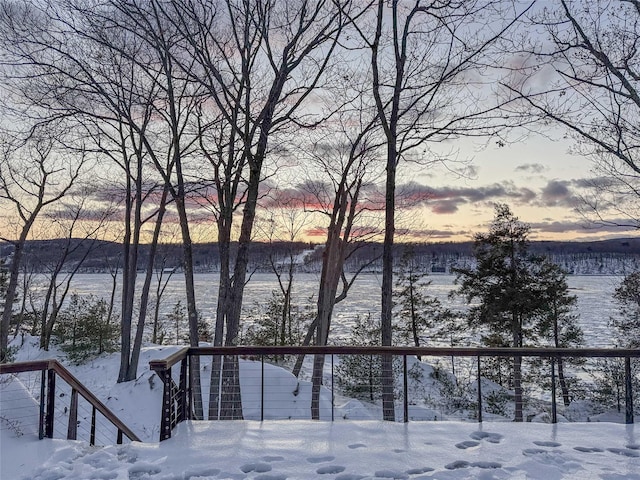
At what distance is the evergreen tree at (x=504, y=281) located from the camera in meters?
16.3

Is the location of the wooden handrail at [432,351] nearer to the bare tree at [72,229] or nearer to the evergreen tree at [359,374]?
the evergreen tree at [359,374]

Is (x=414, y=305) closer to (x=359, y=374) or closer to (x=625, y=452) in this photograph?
(x=359, y=374)

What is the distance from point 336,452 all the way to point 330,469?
13.6 inches

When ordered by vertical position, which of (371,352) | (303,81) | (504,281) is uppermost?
(303,81)

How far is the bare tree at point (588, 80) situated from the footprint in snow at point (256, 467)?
6706mm

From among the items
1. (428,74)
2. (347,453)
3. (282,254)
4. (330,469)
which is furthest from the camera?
(282,254)

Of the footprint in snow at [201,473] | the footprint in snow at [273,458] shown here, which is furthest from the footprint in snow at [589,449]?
the footprint in snow at [201,473]

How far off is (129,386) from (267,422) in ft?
26.7

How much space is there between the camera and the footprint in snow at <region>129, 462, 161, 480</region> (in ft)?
10.4

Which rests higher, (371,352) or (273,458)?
(371,352)

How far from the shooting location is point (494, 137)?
288 inches

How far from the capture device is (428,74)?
8.12 meters

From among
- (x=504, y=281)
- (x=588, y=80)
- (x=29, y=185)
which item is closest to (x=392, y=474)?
(x=588, y=80)

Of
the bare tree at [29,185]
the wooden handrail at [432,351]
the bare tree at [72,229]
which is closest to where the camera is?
the wooden handrail at [432,351]
